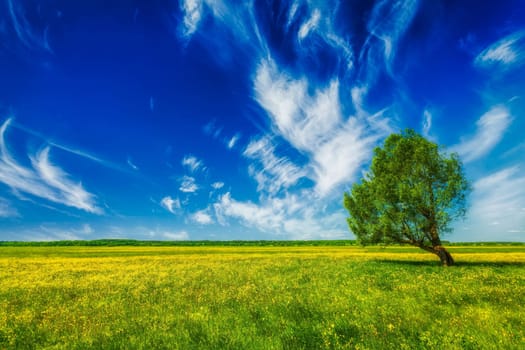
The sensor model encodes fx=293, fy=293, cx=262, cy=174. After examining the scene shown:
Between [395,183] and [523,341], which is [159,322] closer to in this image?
[523,341]

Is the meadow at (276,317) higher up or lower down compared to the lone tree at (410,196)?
lower down

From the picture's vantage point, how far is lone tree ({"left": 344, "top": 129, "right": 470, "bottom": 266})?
33.7m

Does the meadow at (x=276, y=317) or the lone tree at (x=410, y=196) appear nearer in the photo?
the meadow at (x=276, y=317)

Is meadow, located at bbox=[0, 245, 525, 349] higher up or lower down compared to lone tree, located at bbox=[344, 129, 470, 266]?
lower down

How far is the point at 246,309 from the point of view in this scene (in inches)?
480

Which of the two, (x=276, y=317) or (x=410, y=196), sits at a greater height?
(x=410, y=196)

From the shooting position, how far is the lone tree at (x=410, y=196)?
111ft

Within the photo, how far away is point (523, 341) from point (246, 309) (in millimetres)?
8932

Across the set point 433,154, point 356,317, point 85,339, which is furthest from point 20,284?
point 433,154

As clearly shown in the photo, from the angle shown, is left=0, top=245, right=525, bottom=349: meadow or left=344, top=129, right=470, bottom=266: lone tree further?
left=344, top=129, right=470, bottom=266: lone tree

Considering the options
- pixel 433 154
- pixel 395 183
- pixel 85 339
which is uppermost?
pixel 433 154

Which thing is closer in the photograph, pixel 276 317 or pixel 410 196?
pixel 276 317

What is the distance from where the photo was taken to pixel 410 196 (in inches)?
1328

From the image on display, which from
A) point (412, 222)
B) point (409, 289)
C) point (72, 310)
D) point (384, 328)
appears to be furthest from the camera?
point (412, 222)
